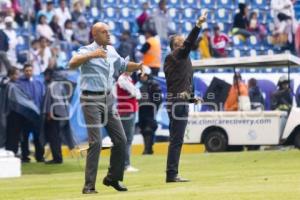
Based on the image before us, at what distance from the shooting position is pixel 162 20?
112 ft

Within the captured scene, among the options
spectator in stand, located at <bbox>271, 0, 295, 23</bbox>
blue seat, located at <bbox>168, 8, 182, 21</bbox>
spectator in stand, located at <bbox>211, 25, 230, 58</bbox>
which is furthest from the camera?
spectator in stand, located at <bbox>271, 0, 295, 23</bbox>

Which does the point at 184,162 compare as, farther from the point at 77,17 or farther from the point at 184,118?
the point at 77,17

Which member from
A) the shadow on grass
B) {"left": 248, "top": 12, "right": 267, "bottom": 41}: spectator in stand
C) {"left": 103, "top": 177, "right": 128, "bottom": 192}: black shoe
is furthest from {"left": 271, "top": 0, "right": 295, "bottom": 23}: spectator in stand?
{"left": 103, "top": 177, "right": 128, "bottom": 192}: black shoe

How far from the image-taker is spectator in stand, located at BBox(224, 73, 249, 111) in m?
27.4

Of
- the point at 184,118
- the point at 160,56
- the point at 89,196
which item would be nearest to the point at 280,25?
the point at 160,56

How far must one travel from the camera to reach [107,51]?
14547 mm

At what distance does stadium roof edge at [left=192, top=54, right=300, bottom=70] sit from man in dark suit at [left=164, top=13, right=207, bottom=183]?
11158mm

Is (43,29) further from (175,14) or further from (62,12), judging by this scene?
(175,14)

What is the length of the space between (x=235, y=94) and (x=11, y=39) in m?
6.36

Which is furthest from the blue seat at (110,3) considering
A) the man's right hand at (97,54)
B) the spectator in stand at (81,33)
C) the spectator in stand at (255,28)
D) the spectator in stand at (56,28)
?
the man's right hand at (97,54)

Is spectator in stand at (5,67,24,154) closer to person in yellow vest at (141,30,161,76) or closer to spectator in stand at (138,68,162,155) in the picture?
spectator in stand at (138,68,162,155)

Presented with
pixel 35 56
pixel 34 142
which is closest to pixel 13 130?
pixel 34 142

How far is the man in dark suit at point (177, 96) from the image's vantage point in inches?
618

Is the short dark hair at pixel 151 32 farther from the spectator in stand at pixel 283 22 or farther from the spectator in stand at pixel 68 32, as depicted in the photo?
the spectator in stand at pixel 283 22
